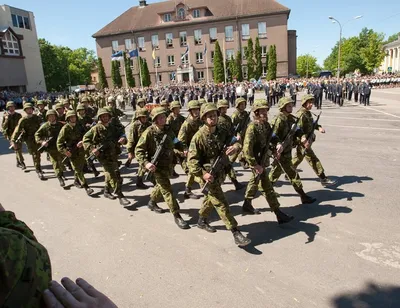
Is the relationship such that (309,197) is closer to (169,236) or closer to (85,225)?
(169,236)

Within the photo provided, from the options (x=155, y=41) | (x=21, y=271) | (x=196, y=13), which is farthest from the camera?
(x=155, y=41)

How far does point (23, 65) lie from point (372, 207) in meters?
51.2

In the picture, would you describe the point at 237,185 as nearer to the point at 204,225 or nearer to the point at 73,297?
the point at 204,225

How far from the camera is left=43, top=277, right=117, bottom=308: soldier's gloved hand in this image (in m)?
1.07

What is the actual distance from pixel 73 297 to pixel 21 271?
7.8 inches

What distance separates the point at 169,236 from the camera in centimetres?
493

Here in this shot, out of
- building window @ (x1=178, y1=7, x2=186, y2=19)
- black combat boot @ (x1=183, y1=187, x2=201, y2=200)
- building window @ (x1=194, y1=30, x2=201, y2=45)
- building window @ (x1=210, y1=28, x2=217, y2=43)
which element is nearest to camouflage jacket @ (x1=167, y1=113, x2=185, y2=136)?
black combat boot @ (x1=183, y1=187, x2=201, y2=200)

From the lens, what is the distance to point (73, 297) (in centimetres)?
110

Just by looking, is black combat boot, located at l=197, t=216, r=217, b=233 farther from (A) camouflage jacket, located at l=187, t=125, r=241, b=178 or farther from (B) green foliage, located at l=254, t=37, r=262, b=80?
(B) green foliage, located at l=254, t=37, r=262, b=80

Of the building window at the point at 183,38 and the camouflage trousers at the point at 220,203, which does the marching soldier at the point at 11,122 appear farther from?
the building window at the point at 183,38

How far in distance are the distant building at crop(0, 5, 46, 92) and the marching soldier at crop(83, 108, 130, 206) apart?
43.3m

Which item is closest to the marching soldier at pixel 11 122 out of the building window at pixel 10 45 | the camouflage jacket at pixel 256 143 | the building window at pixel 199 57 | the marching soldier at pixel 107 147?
the marching soldier at pixel 107 147

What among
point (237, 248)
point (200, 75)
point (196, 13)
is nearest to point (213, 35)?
point (196, 13)

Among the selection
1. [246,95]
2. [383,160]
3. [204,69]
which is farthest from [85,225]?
[204,69]
